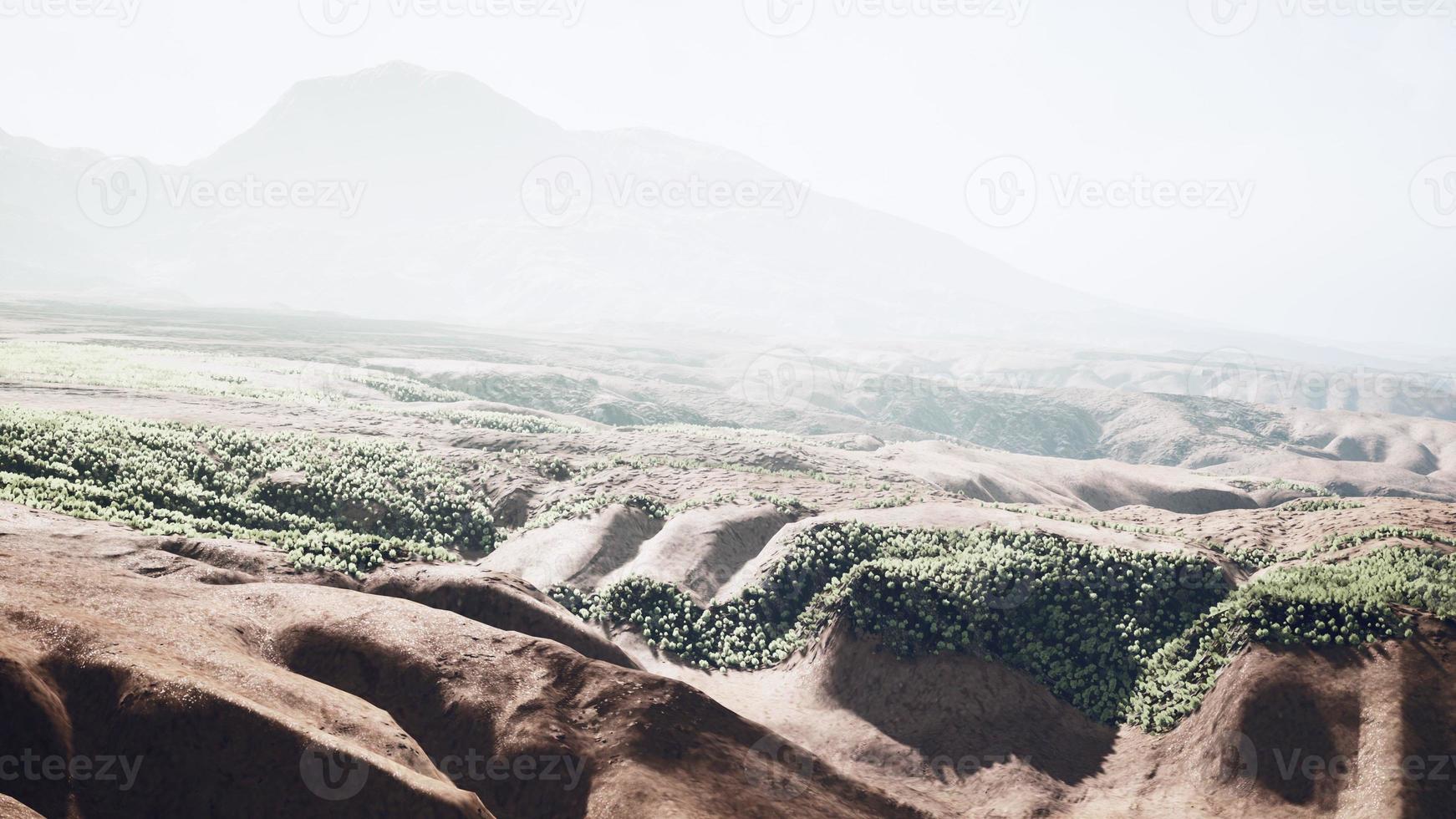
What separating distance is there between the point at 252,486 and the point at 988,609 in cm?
2031

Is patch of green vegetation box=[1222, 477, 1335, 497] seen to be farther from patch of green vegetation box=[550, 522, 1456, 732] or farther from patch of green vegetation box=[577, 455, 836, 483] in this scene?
patch of green vegetation box=[550, 522, 1456, 732]

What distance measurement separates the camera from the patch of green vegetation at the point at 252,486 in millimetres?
17750

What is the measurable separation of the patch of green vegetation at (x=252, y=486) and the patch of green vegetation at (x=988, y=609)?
20.9ft

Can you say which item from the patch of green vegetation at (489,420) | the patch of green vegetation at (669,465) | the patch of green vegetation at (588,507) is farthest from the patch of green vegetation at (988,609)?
the patch of green vegetation at (489,420)

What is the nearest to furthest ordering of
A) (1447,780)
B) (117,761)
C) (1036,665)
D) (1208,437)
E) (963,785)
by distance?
(117,761), (1447,780), (963,785), (1036,665), (1208,437)

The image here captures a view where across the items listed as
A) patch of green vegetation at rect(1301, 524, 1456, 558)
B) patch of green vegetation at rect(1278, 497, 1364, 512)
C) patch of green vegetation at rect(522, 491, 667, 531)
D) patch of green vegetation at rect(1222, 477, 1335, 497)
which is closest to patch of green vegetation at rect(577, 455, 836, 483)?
patch of green vegetation at rect(522, 491, 667, 531)

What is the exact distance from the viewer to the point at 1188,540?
2267cm

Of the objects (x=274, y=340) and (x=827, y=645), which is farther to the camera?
(x=274, y=340)

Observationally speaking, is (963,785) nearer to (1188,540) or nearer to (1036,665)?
(1036,665)

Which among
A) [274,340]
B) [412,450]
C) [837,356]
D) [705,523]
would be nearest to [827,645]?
[705,523]

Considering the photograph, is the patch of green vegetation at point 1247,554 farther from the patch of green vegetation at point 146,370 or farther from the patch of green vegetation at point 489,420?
the patch of green vegetation at point 146,370

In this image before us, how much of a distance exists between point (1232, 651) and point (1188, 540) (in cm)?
685

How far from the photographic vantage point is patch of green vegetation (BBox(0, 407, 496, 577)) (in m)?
17.8

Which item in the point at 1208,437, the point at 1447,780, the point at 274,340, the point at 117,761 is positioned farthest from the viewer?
the point at 274,340
